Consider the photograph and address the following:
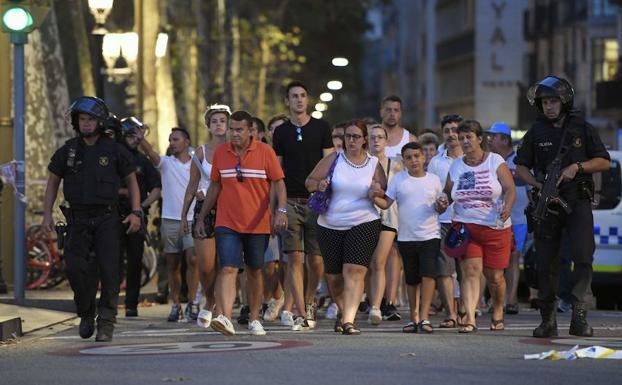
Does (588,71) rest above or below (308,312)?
above

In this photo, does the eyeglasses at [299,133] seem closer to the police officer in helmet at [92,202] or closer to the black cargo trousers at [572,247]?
the police officer in helmet at [92,202]

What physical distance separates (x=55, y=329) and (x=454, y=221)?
145 inches

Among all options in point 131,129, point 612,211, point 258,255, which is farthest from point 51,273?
point 258,255

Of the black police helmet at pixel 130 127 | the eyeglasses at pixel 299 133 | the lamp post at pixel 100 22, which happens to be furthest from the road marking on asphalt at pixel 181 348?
the lamp post at pixel 100 22

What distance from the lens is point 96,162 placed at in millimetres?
14586

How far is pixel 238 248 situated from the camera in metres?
15.2

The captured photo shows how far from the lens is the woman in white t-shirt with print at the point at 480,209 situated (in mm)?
15703

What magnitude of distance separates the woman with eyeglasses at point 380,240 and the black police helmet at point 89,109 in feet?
8.81

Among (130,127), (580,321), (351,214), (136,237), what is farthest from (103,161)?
(136,237)

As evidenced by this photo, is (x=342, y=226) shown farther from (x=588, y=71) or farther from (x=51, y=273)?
(x=588, y=71)

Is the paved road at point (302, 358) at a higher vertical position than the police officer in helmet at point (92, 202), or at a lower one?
lower

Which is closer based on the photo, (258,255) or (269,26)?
(258,255)

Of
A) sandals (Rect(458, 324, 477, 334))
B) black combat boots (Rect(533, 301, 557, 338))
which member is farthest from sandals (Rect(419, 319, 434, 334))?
black combat boots (Rect(533, 301, 557, 338))

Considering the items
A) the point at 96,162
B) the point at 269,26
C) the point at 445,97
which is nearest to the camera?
the point at 96,162
